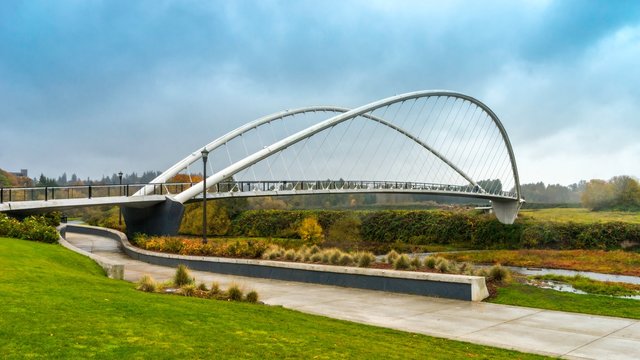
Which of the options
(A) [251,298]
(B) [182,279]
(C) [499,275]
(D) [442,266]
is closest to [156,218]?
(B) [182,279]

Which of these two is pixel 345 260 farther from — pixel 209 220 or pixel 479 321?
pixel 209 220

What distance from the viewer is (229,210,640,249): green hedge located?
46938 millimetres

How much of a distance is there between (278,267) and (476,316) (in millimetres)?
7267

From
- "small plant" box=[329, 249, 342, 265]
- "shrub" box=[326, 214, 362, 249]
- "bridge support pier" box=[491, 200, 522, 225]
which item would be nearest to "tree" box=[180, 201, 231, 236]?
"shrub" box=[326, 214, 362, 249]

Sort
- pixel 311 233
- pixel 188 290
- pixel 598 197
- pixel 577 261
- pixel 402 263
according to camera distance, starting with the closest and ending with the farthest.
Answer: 1. pixel 188 290
2. pixel 402 263
3. pixel 577 261
4. pixel 311 233
5. pixel 598 197

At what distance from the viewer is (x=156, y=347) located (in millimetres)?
5680

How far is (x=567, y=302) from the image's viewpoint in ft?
37.9

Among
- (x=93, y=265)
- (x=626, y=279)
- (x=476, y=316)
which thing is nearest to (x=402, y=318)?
(x=476, y=316)

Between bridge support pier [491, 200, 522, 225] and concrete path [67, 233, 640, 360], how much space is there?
5237 cm

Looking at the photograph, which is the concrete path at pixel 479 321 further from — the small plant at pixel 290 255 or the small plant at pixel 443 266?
the small plant at pixel 290 255

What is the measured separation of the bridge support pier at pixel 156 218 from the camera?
100 feet

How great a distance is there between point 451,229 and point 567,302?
47157mm

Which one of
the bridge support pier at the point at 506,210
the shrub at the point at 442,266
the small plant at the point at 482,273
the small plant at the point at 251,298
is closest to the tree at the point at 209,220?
the bridge support pier at the point at 506,210

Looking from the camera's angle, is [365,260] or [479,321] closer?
[479,321]
